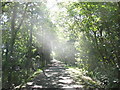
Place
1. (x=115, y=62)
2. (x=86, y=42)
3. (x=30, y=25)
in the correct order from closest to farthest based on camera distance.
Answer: (x=115, y=62), (x=86, y=42), (x=30, y=25)

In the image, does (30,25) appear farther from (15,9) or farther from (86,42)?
(86,42)

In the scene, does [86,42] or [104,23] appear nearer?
[104,23]

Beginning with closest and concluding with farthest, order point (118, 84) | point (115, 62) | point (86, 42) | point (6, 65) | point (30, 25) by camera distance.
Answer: point (118, 84), point (115, 62), point (6, 65), point (86, 42), point (30, 25)

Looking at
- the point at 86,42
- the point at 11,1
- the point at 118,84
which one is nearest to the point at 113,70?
the point at 118,84

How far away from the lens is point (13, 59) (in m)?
12.0

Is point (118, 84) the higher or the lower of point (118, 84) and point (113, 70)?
the lower

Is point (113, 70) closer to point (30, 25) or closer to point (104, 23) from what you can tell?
point (104, 23)

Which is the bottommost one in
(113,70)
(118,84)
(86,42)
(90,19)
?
(118,84)

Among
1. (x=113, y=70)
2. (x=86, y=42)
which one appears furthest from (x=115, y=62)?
(x=86, y=42)

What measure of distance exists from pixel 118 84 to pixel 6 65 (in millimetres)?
7813

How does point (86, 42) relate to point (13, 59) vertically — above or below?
above

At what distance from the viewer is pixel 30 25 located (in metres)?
18.4

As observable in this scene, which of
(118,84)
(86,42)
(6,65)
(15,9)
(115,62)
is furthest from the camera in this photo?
(86,42)

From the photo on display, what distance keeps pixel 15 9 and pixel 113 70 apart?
9.21 m
